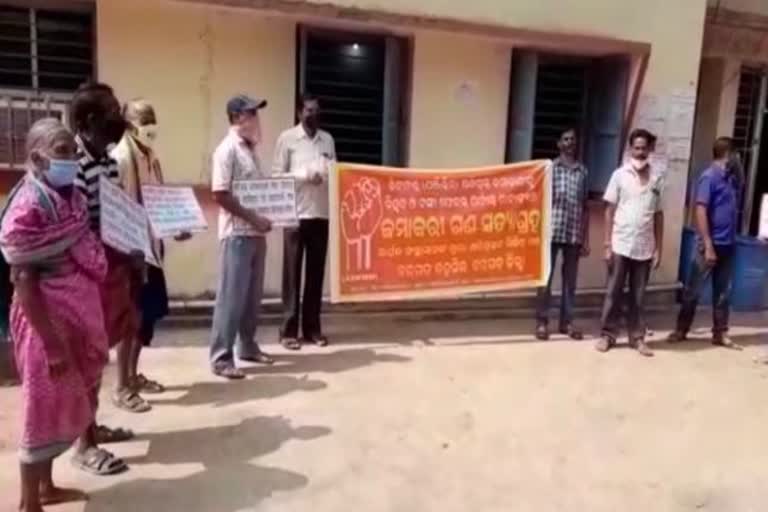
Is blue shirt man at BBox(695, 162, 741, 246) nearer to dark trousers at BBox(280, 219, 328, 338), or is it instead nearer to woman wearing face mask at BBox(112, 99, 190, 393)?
dark trousers at BBox(280, 219, 328, 338)

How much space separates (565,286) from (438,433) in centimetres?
247

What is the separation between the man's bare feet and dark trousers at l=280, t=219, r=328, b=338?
2.37 meters

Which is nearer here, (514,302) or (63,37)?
(63,37)

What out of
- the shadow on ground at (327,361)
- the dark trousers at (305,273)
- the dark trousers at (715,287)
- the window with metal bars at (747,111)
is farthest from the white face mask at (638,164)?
the window with metal bars at (747,111)

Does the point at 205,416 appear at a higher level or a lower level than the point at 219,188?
lower

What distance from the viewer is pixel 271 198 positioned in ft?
15.8

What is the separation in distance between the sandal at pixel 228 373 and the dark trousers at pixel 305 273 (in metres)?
0.77

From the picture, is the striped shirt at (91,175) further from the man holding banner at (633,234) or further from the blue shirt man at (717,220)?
the blue shirt man at (717,220)

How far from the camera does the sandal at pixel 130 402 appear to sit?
4.06 metres

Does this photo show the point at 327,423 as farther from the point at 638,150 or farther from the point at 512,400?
the point at 638,150

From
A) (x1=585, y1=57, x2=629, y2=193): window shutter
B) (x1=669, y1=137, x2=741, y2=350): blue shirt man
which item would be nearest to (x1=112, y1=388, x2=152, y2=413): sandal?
(x1=669, y1=137, x2=741, y2=350): blue shirt man

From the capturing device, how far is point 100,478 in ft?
10.9

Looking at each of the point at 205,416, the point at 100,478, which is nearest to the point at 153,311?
the point at 205,416

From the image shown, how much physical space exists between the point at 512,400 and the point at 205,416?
1842 millimetres
